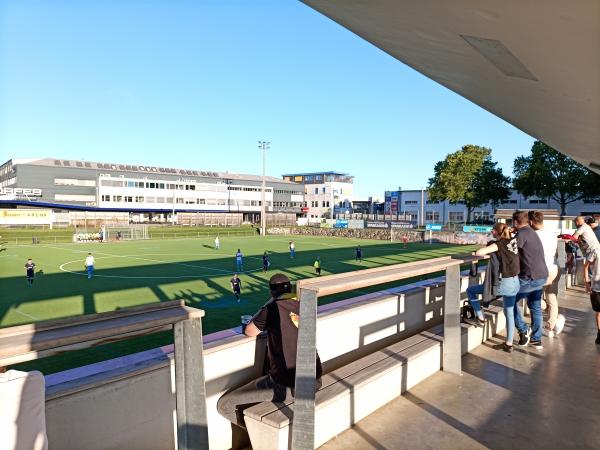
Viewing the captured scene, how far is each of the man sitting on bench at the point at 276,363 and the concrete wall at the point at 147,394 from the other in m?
0.21

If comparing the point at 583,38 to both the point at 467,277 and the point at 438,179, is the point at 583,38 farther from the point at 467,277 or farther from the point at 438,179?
the point at 438,179

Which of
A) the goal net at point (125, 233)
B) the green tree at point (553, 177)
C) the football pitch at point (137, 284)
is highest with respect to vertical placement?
the green tree at point (553, 177)

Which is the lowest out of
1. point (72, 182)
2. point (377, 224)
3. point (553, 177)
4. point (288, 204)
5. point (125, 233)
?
point (125, 233)

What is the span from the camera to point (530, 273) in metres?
5.64

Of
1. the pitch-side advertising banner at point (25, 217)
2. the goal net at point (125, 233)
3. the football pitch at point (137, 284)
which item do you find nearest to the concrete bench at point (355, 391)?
the football pitch at point (137, 284)

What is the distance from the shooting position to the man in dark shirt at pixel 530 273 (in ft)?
18.4

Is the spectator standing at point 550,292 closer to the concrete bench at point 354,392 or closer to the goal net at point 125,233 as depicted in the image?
the concrete bench at point 354,392

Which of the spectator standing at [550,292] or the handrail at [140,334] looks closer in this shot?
the handrail at [140,334]

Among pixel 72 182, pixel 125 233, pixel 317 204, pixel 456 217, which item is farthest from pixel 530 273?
pixel 317 204

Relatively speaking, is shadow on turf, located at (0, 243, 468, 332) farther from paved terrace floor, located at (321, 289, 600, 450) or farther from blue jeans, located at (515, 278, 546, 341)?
paved terrace floor, located at (321, 289, 600, 450)

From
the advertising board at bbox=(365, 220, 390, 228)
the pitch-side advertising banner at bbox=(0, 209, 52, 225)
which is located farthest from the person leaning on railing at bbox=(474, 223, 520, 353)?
the advertising board at bbox=(365, 220, 390, 228)

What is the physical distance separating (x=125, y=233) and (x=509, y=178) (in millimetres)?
57806

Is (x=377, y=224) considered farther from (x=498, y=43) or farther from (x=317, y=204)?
(x=498, y=43)

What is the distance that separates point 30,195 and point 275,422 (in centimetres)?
8534
